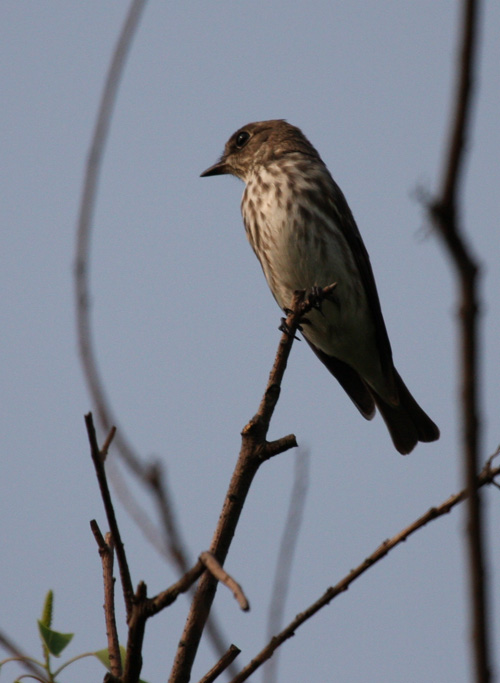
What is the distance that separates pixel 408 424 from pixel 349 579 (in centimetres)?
547

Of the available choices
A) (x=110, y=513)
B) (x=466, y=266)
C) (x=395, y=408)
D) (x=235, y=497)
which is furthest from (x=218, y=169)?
(x=466, y=266)

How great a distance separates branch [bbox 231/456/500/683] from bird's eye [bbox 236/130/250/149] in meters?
6.77

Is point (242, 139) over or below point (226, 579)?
over

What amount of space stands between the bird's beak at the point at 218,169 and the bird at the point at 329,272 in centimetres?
66

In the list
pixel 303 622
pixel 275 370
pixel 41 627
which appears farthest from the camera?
pixel 275 370

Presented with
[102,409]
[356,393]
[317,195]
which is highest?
[317,195]

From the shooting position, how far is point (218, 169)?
8.78 m

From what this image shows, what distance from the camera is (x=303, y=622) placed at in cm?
213

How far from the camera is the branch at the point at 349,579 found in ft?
6.76

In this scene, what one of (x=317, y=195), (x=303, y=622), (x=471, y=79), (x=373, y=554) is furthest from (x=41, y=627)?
(x=317, y=195)

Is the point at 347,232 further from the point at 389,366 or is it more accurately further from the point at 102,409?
the point at 102,409

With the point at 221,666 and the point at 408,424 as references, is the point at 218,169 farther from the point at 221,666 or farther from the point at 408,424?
the point at 221,666

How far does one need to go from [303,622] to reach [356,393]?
569cm

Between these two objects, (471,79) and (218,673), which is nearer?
(471,79)
